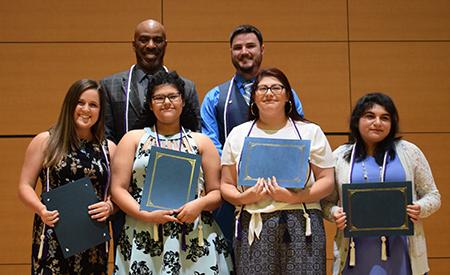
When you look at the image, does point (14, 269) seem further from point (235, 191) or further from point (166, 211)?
point (235, 191)

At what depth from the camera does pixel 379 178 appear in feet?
9.48

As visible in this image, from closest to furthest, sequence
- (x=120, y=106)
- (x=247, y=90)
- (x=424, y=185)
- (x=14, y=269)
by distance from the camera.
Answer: (x=424, y=185) < (x=120, y=106) < (x=247, y=90) < (x=14, y=269)

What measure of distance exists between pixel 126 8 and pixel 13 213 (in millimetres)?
1875

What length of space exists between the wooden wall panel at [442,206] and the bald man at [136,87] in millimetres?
2403

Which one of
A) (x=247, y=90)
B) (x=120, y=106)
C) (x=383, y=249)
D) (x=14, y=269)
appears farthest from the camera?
(x=14, y=269)

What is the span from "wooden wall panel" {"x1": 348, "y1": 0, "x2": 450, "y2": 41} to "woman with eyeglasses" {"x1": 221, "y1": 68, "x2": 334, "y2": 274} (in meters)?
2.32

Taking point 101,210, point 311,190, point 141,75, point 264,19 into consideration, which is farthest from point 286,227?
point 264,19

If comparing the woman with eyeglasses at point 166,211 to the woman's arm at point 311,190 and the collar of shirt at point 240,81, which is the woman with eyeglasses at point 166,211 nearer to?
the woman's arm at point 311,190

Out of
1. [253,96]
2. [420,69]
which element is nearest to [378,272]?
[253,96]

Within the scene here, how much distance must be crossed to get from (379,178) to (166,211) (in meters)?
1.03

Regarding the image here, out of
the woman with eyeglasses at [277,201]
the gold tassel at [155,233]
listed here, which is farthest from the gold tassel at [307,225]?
the gold tassel at [155,233]

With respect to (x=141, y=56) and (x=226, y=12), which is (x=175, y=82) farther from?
(x=226, y=12)

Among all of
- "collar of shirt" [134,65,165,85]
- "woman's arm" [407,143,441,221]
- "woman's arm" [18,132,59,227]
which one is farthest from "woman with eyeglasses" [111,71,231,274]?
"woman's arm" [407,143,441,221]

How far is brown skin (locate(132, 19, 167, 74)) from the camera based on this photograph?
11.3ft
